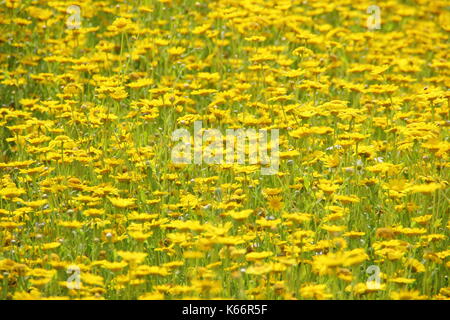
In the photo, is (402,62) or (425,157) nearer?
(425,157)

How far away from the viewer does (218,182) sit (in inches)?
160

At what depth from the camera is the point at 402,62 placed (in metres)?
5.54

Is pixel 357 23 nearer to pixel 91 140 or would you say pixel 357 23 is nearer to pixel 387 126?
pixel 387 126

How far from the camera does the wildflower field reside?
326 cm

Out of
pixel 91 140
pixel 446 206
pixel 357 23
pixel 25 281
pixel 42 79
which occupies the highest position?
pixel 357 23

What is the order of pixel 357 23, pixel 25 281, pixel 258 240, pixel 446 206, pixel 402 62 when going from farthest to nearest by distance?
1. pixel 357 23
2. pixel 402 62
3. pixel 446 206
4. pixel 258 240
5. pixel 25 281

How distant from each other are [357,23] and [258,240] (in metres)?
3.61

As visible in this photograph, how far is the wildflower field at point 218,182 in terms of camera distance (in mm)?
3256

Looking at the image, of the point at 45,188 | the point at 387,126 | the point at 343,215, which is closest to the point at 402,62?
the point at 387,126

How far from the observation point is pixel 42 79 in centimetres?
520
